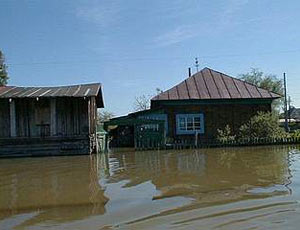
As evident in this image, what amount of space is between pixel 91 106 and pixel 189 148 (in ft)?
21.7

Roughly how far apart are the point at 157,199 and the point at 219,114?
2335 cm

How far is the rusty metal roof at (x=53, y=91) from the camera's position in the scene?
960 inches

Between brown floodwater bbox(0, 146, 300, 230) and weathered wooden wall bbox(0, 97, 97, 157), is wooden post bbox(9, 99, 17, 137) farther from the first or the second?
brown floodwater bbox(0, 146, 300, 230)

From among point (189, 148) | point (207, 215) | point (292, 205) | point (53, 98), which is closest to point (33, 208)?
point (207, 215)

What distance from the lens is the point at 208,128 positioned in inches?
1252

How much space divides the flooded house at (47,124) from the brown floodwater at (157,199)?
1017 centimetres

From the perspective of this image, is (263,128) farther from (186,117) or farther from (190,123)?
(186,117)

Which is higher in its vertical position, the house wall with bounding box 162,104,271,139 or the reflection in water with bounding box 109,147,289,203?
the house wall with bounding box 162,104,271,139

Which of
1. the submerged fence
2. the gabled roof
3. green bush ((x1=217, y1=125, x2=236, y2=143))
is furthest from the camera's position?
the gabled roof

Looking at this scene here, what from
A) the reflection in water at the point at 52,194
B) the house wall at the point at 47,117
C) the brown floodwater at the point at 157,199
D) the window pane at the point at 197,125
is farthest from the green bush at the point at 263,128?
the reflection in water at the point at 52,194

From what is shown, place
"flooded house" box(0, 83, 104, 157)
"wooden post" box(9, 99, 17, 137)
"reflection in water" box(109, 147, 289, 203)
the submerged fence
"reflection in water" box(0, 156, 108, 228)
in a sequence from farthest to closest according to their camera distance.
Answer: the submerged fence → "wooden post" box(9, 99, 17, 137) → "flooded house" box(0, 83, 104, 157) → "reflection in water" box(109, 147, 289, 203) → "reflection in water" box(0, 156, 108, 228)

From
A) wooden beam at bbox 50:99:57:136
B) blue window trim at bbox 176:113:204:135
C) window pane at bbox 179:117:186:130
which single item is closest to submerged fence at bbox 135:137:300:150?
blue window trim at bbox 176:113:204:135

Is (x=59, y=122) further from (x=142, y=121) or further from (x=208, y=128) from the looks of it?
(x=208, y=128)

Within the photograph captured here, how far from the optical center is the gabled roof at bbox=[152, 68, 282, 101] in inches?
1241
